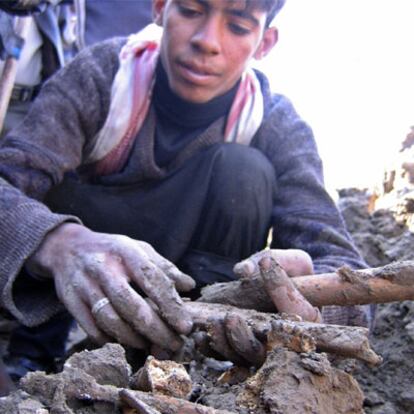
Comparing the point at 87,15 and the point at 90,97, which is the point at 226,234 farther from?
the point at 87,15

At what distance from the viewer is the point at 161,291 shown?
5.31 feet

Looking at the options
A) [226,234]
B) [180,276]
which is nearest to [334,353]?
[180,276]

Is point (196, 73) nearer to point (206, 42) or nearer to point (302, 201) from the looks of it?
point (206, 42)

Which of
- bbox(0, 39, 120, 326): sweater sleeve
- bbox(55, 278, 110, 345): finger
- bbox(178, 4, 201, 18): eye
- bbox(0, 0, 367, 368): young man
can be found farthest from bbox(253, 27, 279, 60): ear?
bbox(55, 278, 110, 345): finger

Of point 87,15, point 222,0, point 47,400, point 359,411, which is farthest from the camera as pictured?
point 87,15

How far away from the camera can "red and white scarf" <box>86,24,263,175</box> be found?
2398mm

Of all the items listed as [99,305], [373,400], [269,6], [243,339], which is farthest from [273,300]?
[269,6]

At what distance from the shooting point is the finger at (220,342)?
1.52 metres

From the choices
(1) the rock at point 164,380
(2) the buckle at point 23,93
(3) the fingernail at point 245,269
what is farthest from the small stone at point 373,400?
(2) the buckle at point 23,93

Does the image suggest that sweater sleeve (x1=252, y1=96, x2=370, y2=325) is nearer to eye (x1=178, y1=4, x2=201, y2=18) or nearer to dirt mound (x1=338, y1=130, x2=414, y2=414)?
dirt mound (x1=338, y1=130, x2=414, y2=414)

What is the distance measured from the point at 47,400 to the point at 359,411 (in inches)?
25.9

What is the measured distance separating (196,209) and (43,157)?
0.59 m

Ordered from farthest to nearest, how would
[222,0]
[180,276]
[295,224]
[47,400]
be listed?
[295,224] < [222,0] < [180,276] < [47,400]

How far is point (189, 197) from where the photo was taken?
2.35 m
